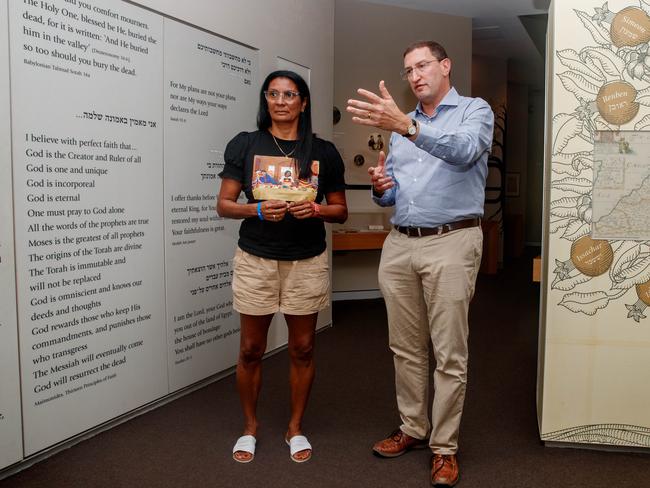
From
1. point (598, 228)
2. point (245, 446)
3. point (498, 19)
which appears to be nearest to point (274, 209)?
point (245, 446)

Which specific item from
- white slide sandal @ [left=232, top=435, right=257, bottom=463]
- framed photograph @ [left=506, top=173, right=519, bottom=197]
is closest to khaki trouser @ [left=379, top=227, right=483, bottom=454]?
white slide sandal @ [left=232, top=435, right=257, bottom=463]

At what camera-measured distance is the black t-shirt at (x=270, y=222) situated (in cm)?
256

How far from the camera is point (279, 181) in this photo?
249 centimetres

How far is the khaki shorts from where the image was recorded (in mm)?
2555

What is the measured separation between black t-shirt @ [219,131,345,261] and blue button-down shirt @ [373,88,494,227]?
36 cm

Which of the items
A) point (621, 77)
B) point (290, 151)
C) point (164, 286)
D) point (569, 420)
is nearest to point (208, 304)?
point (164, 286)

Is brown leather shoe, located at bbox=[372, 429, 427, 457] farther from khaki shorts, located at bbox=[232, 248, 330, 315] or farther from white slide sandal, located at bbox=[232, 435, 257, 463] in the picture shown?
khaki shorts, located at bbox=[232, 248, 330, 315]

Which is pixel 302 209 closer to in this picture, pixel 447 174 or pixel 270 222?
pixel 270 222

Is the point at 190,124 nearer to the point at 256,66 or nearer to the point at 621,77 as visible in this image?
the point at 256,66

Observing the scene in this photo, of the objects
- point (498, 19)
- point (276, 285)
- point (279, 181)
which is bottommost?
point (276, 285)

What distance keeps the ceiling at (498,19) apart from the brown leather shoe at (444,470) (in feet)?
18.2

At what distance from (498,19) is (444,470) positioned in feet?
21.9

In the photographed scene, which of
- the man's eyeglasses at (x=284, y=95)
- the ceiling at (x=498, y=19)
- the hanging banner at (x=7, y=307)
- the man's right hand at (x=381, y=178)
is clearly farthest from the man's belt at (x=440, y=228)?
the ceiling at (x=498, y=19)

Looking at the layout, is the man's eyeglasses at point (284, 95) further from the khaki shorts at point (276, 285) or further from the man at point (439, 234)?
the khaki shorts at point (276, 285)
